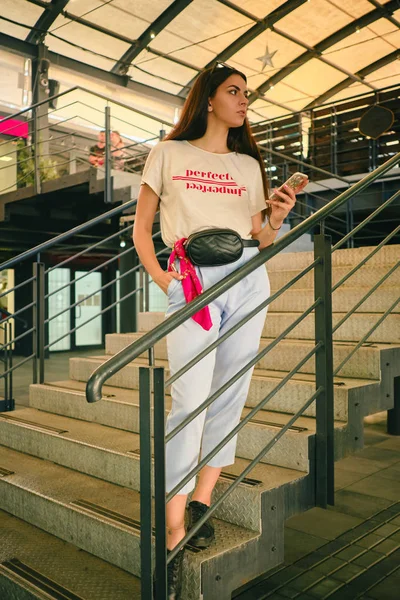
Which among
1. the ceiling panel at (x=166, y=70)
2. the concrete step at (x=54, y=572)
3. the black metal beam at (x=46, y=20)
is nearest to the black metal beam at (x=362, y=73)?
the ceiling panel at (x=166, y=70)

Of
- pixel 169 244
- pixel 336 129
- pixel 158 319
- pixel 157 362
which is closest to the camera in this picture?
pixel 169 244

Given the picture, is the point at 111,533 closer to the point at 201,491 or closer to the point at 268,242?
the point at 201,491

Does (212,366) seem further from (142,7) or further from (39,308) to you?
(142,7)

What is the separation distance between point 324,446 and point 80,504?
3.43ft

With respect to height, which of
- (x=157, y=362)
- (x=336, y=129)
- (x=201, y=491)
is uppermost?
(x=336, y=129)

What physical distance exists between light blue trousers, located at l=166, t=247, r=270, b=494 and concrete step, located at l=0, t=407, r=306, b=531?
0.90 feet

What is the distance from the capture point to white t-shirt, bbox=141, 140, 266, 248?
1.73m

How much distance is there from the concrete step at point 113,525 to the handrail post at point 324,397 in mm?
229

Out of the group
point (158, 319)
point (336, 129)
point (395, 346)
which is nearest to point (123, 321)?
point (336, 129)

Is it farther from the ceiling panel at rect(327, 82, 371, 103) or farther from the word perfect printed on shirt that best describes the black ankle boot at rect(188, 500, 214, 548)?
the ceiling panel at rect(327, 82, 371, 103)

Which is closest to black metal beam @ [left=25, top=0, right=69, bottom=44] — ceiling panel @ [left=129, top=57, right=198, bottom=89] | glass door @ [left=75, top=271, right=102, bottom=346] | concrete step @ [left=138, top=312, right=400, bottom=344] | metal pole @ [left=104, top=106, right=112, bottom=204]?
ceiling panel @ [left=129, top=57, right=198, bottom=89]

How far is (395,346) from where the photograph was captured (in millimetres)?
2803

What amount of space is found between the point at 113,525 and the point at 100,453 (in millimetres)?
564

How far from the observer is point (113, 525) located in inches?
79.7
